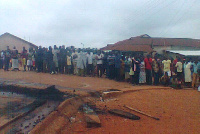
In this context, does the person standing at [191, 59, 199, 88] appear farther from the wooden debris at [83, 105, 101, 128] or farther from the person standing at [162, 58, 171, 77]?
the wooden debris at [83, 105, 101, 128]

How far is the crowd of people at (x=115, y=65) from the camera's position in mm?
9680

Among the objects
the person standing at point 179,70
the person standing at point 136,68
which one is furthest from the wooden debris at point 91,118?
the person standing at point 179,70

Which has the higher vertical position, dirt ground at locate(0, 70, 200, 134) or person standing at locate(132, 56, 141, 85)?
person standing at locate(132, 56, 141, 85)

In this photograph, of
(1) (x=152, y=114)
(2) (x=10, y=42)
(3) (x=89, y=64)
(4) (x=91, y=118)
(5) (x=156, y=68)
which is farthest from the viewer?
(2) (x=10, y=42)

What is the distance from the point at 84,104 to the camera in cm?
595

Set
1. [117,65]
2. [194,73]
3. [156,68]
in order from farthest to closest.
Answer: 1. [117,65]
2. [194,73]
3. [156,68]

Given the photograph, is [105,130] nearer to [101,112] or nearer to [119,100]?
[101,112]

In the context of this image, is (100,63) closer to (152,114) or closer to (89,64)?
(89,64)

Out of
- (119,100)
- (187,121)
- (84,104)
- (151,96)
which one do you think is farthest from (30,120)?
(151,96)

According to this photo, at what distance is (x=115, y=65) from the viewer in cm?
1055

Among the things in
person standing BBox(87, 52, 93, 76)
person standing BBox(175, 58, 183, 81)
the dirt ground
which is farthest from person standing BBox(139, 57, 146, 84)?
person standing BBox(87, 52, 93, 76)

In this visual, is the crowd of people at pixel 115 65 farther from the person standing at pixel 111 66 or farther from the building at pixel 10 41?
the building at pixel 10 41

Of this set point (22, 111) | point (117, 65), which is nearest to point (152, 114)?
point (22, 111)

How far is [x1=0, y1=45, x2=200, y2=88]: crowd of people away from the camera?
9680 mm
